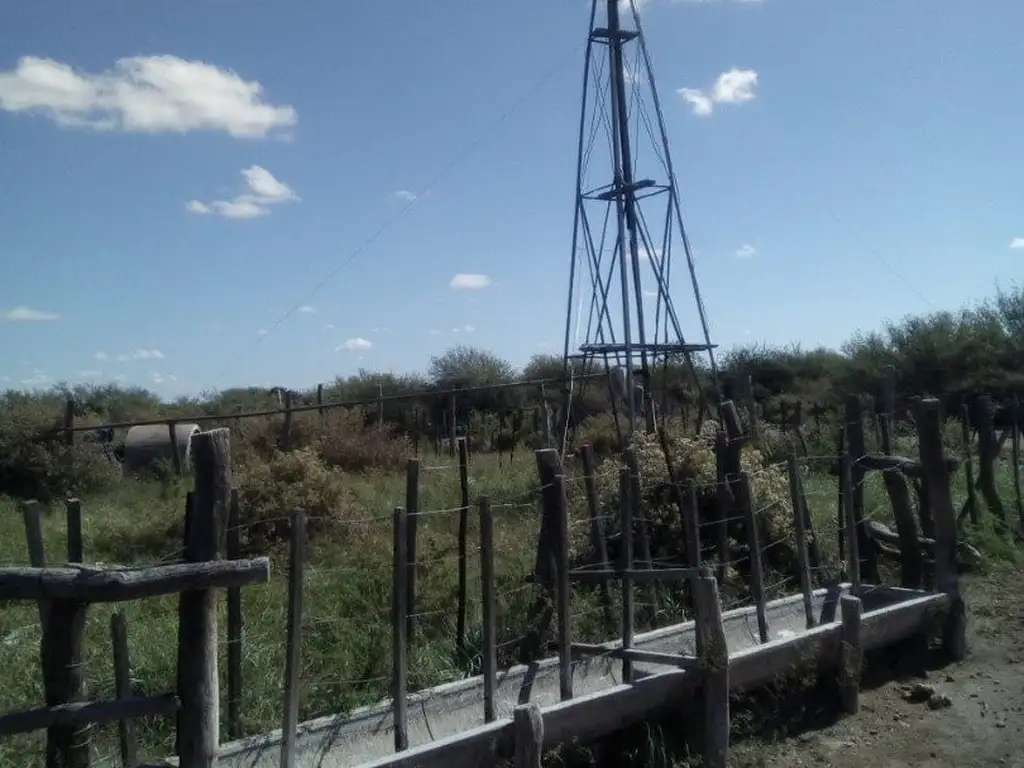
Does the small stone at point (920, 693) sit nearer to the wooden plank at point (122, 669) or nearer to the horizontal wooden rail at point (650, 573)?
the horizontal wooden rail at point (650, 573)

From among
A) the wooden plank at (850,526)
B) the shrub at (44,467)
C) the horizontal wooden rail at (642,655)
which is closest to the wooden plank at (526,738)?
the horizontal wooden rail at (642,655)

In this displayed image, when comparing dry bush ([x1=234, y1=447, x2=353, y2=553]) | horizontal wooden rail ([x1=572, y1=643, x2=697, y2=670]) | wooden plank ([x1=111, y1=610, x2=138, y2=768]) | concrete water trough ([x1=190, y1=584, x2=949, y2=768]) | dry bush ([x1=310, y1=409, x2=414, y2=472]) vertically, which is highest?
dry bush ([x1=310, y1=409, x2=414, y2=472])

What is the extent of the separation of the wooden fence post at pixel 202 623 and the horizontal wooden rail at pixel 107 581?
183 millimetres

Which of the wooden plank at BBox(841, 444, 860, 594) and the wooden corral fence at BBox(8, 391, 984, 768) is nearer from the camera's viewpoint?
the wooden corral fence at BBox(8, 391, 984, 768)

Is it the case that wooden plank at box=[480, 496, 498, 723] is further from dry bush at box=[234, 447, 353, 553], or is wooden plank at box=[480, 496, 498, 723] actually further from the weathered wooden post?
dry bush at box=[234, 447, 353, 553]

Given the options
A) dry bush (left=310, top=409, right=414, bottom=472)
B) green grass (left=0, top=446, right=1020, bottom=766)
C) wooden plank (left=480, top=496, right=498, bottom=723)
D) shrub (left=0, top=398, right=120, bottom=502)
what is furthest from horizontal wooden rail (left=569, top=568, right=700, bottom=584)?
shrub (left=0, top=398, right=120, bottom=502)

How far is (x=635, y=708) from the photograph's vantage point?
6.38 m

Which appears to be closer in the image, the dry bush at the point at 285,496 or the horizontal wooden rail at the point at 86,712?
the horizontal wooden rail at the point at 86,712

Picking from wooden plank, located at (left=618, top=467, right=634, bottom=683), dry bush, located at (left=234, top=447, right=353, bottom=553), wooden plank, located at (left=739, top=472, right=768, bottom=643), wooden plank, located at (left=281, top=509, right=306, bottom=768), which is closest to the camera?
wooden plank, located at (left=281, top=509, right=306, bottom=768)

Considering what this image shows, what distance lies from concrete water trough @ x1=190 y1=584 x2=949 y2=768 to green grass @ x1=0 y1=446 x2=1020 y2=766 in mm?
306

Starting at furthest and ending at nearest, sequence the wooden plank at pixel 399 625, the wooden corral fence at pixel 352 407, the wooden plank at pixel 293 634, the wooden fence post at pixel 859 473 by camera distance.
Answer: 1. the wooden corral fence at pixel 352 407
2. the wooden fence post at pixel 859 473
3. the wooden plank at pixel 399 625
4. the wooden plank at pixel 293 634

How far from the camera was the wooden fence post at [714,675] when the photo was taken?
6277 millimetres

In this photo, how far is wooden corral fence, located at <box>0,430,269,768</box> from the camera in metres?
4.15

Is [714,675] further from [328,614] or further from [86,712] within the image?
[86,712]
